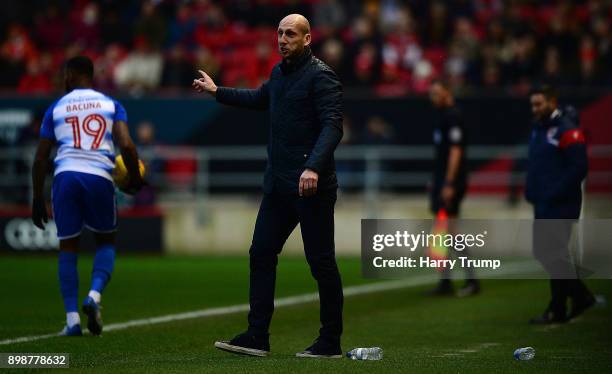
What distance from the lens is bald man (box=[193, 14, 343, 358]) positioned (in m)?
8.41

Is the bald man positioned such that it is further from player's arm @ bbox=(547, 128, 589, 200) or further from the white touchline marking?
player's arm @ bbox=(547, 128, 589, 200)

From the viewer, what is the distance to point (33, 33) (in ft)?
88.4

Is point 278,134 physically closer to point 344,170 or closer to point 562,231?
point 562,231

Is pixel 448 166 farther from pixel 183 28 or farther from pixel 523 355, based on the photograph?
pixel 183 28

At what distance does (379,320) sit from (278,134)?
3702 millimetres

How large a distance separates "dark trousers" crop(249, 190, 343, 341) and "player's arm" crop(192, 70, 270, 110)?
694 mm

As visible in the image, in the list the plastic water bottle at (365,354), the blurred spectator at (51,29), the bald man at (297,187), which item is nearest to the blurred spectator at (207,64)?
the blurred spectator at (51,29)

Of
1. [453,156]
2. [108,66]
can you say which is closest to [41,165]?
[453,156]

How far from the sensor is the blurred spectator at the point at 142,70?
2391 centimetres

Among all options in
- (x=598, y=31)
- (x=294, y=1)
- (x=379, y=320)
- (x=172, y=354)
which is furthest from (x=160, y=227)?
(x=172, y=354)

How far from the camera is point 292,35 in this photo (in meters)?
8.41

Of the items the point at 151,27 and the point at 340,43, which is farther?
the point at 151,27

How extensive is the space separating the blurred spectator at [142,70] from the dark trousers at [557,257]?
44.3 feet

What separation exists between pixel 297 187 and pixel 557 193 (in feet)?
11.9
